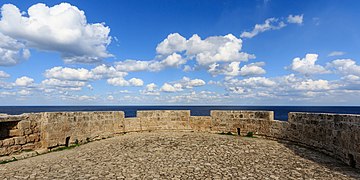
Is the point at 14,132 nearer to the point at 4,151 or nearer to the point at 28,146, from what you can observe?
the point at 28,146

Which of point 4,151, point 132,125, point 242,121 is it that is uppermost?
point 242,121

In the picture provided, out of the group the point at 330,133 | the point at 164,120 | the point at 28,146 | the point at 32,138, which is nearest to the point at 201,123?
the point at 164,120

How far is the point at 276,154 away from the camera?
9578 mm

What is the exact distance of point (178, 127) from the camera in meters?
15.8

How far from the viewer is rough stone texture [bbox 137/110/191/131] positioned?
15641 millimetres

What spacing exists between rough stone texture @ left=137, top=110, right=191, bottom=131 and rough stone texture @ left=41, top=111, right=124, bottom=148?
1.37 meters

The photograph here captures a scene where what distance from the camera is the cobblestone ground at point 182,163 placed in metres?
7.04

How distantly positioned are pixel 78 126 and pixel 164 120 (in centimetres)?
517

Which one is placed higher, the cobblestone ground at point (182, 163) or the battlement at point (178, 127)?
the battlement at point (178, 127)

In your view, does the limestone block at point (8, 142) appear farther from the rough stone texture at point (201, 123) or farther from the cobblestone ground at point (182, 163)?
the rough stone texture at point (201, 123)

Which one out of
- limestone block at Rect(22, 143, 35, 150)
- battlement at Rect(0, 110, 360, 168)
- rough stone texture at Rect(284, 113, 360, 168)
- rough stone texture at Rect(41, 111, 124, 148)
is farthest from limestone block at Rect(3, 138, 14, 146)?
rough stone texture at Rect(284, 113, 360, 168)

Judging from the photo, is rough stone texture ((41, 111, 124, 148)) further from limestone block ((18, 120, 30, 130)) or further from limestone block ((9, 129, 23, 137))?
limestone block ((9, 129, 23, 137))

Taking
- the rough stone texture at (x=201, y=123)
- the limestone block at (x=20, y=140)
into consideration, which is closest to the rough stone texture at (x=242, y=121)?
the rough stone texture at (x=201, y=123)

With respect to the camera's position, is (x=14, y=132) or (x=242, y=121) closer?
(x=14, y=132)
